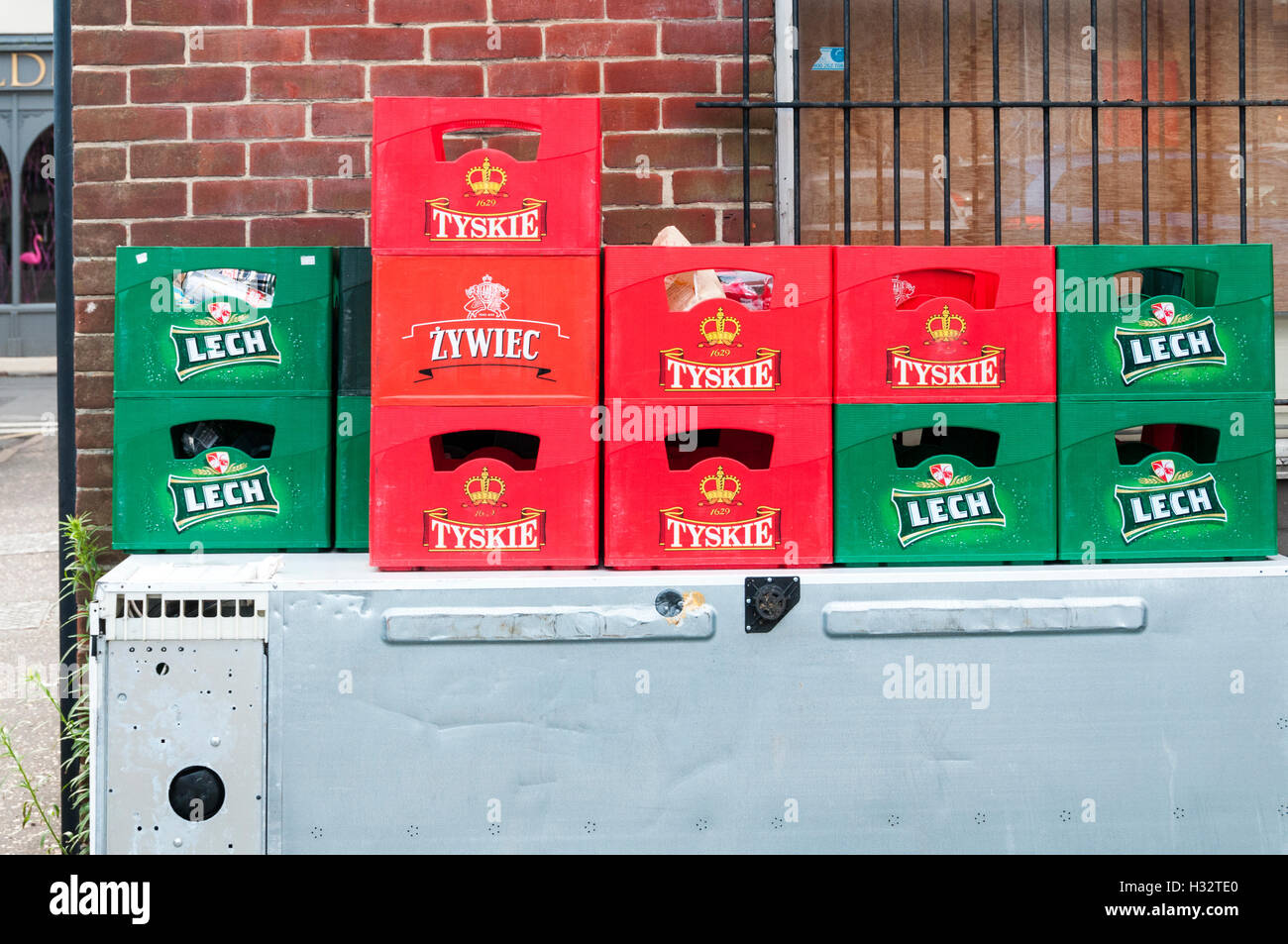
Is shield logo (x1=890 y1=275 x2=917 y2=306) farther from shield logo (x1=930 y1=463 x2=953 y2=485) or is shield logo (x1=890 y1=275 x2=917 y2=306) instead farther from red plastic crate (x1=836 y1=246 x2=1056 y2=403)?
shield logo (x1=930 y1=463 x2=953 y2=485)

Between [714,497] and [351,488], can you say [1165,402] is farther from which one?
[351,488]

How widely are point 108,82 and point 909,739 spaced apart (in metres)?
2.89

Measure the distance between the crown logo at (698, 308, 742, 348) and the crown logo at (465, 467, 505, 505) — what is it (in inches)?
20.7

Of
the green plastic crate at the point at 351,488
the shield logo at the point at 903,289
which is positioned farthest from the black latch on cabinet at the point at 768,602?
the green plastic crate at the point at 351,488

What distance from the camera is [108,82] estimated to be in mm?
3338

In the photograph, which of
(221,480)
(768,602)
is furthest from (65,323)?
(768,602)

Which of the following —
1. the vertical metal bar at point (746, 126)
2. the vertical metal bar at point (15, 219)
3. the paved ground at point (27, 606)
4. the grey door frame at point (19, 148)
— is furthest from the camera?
the vertical metal bar at point (15, 219)

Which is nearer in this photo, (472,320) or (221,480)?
(472,320)

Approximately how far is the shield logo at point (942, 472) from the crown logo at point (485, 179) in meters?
1.09

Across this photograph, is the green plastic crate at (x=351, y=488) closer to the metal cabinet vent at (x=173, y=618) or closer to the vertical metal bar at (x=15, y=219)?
the metal cabinet vent at (x=173, y=618)

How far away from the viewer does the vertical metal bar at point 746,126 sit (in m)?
3.21

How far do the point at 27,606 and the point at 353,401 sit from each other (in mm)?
5068

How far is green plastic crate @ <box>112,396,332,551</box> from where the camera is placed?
2523 millimetres

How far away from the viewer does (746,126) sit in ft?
10.6
